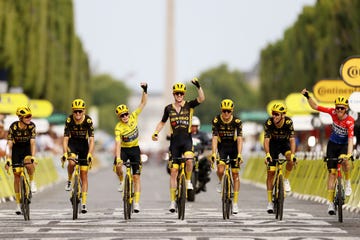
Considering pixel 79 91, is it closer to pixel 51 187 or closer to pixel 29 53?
pixel 29 53

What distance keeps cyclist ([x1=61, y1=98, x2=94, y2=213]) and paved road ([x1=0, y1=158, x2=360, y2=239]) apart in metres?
0.83

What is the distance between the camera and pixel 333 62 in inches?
2554

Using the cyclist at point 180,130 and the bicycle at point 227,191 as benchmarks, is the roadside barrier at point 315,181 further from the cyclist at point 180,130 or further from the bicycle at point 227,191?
the cyclist at point 180,130

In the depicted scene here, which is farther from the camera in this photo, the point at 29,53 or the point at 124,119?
the point at 29,53

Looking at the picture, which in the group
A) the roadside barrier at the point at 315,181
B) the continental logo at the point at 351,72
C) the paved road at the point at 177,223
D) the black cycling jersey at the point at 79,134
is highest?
the continental logo at the point at 351,72

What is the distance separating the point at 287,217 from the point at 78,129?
148 inches

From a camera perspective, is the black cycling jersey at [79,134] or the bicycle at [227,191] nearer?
the bicycle at [227,191]

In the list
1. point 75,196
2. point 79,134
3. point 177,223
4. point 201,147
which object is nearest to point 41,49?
point 201,147

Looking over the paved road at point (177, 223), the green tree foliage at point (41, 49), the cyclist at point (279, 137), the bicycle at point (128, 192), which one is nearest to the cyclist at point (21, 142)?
the paved road at point (177, 223)

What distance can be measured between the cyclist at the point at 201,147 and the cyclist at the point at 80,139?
6156 millimetres

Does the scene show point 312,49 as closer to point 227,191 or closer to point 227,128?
point 227,128

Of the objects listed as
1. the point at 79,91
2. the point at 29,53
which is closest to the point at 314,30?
the point at 29,53

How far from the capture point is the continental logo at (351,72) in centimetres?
3244

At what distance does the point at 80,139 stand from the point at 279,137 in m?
3.24
